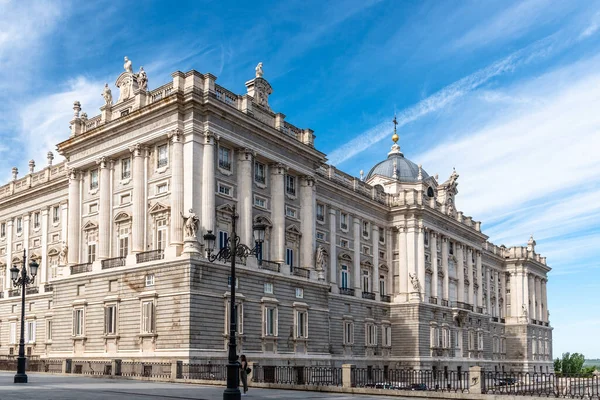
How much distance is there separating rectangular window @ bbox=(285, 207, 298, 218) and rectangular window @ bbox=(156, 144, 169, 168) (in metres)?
11.0

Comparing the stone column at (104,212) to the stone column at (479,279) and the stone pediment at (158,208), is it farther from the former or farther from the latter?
the stone column at (479,279)

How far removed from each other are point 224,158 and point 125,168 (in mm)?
7368

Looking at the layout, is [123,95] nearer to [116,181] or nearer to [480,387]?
[116,181]

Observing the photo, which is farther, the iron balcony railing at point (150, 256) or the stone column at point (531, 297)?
the stone column at point (531, 297)

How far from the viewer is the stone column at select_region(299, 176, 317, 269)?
54.0 m

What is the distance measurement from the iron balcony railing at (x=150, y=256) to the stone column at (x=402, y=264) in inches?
1356

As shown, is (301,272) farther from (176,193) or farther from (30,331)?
(30,331)

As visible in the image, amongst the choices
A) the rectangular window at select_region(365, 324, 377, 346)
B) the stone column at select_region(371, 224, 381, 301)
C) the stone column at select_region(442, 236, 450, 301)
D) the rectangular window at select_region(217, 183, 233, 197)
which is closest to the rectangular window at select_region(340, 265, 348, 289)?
the rectangular window at select_region(365, 324, 377, 346)

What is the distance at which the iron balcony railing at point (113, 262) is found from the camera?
1855 inches

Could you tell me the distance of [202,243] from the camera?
4403 cm

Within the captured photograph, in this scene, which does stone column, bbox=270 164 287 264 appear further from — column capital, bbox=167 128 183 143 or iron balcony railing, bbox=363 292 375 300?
iron balcony railing, bbox=363 292 375 300

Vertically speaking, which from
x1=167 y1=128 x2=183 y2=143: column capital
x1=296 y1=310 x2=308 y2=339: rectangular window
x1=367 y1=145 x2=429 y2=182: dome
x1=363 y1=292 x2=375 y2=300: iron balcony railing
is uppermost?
x1=367 y1=145 x2=429 y2=182: dome

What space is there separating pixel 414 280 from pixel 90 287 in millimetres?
35335

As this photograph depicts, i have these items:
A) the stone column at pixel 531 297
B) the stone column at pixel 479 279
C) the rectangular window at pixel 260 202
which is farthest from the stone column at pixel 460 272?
the rectangular window at pixel 260 202
